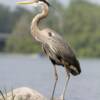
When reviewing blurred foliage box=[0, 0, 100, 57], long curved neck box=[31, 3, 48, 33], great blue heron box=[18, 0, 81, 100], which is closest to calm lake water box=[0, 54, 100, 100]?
great blue heron box=[18, 0, 81, 100]

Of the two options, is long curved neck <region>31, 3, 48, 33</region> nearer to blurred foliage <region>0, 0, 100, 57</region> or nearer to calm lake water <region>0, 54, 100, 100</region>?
calm lake water <region>0, 54, 100, 100</region>

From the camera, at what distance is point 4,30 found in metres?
131

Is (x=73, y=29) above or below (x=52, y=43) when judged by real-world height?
below

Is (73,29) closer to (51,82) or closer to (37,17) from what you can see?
(51,82)

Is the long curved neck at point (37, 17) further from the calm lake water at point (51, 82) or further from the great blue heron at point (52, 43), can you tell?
the calm lake water at point (51, 82)

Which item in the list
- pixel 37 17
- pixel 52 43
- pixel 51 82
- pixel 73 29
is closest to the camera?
pixel 52 43

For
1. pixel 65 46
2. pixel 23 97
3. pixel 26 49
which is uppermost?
pixel 65 46

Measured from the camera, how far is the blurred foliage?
84250mm

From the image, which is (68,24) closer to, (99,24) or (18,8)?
(99,24)

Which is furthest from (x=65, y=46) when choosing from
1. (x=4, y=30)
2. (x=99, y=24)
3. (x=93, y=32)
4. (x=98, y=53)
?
(x=4, y=30)

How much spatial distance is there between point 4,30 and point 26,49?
37.7 metres

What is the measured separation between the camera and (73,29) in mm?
93875

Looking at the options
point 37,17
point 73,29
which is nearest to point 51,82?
point 37,17

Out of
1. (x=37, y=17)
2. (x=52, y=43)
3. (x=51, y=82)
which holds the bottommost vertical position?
(x=51, y=82)
